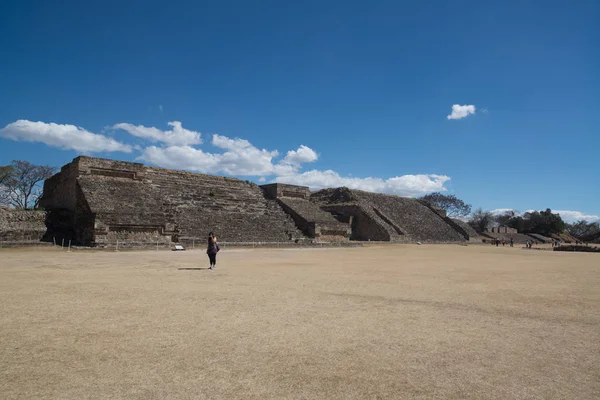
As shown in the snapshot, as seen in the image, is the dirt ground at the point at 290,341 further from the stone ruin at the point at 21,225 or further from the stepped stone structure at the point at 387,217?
the stepped stone structure at the point at 387,217

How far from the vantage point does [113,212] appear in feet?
55.4

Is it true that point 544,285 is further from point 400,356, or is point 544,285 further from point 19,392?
point 19,392

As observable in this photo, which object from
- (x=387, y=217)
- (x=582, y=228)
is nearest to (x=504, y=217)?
(x=582, y=228)

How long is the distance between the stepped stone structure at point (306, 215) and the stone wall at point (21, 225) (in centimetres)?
1337

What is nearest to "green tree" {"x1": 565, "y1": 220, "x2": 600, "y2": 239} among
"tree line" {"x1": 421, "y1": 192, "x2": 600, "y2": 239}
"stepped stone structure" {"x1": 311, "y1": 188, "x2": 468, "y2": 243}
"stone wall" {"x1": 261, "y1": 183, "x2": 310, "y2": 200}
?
"tree line" {"x1": 421, "y1": 192, "x2": 600, "y2": 239}

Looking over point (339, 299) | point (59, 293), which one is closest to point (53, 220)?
point (59, 293)

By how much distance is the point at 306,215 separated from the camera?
998 inches

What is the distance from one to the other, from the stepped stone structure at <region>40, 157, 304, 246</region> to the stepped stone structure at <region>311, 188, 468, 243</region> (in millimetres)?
8236

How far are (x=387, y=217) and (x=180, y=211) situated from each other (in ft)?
61.1

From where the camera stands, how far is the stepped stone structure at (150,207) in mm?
17078

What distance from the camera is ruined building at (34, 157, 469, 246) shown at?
1730 centimetres

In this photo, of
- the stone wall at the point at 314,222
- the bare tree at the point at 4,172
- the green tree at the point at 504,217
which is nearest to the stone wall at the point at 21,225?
the stone wall at the point at 314,222

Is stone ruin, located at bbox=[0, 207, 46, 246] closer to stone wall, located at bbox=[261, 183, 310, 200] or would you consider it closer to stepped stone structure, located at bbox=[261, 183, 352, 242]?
stepped stone structure, located at bbox=[261, 183, 352, 242]

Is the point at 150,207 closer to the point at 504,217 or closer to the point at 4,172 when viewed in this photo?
the point at 4,172
